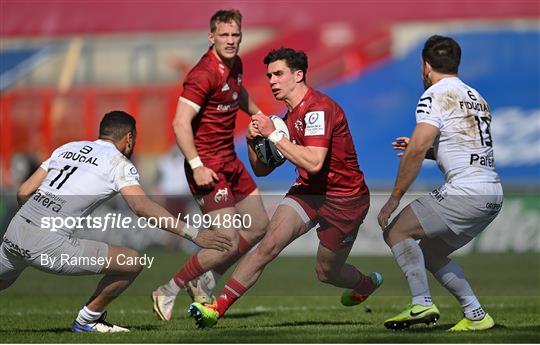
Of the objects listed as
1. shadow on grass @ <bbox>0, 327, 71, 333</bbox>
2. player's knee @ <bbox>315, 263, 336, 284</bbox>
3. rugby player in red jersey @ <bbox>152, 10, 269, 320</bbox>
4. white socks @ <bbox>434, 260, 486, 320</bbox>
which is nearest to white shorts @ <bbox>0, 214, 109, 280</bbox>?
shadow on grass @ <bbox>0, 327, 71, 333</bbox>

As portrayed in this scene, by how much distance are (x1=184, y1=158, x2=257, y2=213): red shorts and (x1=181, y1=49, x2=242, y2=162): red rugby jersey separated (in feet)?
0.33

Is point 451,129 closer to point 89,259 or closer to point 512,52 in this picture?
point 89,259

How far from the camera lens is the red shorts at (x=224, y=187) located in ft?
35.5

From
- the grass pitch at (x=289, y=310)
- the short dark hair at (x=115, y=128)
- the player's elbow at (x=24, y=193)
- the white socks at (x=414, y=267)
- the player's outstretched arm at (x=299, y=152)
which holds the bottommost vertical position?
the grass pitch at (x=289, y=310)

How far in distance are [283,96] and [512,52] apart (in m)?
22.2

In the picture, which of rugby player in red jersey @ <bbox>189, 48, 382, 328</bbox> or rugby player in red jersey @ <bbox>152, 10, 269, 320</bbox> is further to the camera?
rugby player in red jersey @ <bbox>152, 10, 269, 320</bbox>

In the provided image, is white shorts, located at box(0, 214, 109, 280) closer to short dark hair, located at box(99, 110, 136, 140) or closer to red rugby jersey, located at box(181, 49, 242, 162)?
short dark hair, located at box(99, 110, 136, 140)

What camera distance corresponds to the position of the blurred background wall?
2969 cm

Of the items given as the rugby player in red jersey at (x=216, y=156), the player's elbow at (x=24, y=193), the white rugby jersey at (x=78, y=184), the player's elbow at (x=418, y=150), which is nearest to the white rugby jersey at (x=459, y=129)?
the player's elbow at (x=418, y=150)

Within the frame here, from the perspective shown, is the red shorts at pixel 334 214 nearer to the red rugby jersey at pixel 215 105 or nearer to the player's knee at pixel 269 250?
the player's knee at pixel 269 250

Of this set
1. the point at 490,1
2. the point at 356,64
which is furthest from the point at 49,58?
the point at 490,1

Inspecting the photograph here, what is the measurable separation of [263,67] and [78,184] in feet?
70.6

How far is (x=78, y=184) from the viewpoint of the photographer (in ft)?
29.8

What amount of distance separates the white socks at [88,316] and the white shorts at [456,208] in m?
2.76
